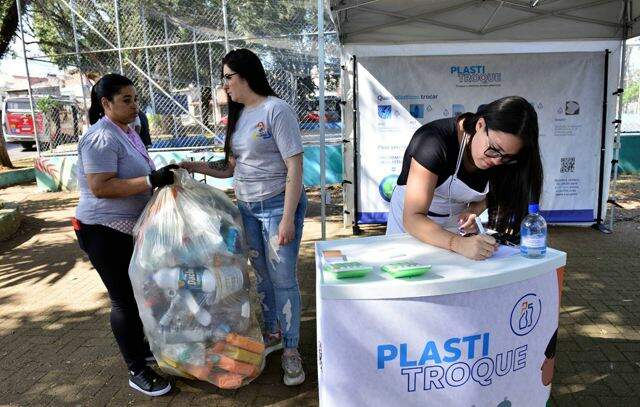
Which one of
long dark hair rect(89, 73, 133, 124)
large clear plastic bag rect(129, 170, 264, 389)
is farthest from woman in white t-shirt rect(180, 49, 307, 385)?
long dark hair rect(89, 73, 133, 124)

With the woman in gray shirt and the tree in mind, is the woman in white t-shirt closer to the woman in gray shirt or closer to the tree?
the woman in gray shirt

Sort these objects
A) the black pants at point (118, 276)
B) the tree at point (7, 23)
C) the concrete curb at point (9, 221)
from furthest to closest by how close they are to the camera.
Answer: the tree at point (7, 23) → the concrete curb at point (9, 221) → the black pants at point (118, 276)

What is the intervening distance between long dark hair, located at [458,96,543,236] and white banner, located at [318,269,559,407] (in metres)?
0.42

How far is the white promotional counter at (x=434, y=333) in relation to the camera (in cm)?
143

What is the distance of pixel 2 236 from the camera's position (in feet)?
18.7

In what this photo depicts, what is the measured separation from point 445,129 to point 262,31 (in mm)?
8832

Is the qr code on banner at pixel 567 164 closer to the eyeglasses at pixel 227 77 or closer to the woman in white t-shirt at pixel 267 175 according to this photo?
the woman in white t-shirt at pixel 267 175

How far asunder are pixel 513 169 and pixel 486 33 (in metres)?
3.69

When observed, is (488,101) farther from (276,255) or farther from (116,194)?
(116,194)

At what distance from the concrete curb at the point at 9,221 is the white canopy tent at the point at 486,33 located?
14.6 ft

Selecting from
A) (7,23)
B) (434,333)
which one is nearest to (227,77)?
(434,333)

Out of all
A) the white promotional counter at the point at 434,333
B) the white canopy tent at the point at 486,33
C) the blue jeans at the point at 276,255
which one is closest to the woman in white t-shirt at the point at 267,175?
the blue jeans at the point at 276,255

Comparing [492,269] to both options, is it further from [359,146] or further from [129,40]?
[129,40]

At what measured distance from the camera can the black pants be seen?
2.26 m
